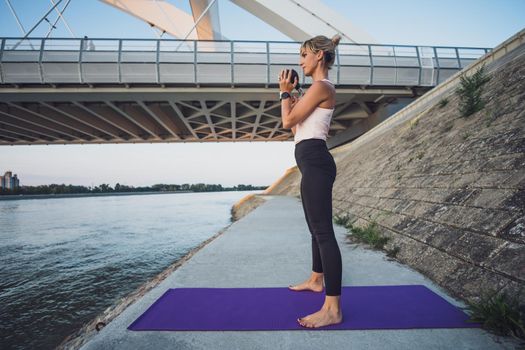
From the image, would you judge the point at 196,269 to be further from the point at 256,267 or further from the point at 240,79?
the point at 240,79

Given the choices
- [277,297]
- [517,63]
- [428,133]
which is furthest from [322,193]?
[517,63]

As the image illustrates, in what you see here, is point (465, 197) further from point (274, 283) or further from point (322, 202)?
point (274, 283)

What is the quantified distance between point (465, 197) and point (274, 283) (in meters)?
2.60

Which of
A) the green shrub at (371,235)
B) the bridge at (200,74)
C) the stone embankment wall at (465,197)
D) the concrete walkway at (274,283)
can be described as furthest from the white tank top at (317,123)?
the bridge at (200,74)

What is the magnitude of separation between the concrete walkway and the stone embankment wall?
1.05 feet

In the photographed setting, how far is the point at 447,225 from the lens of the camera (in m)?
2.97

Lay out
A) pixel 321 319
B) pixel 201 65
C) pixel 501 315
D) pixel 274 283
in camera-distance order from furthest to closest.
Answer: pixel 201 65
pixel 274 283
pixel 321 319
pixel 501 315

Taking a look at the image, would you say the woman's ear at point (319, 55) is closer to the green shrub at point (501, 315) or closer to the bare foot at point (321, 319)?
the bare foot at point (321, 319)

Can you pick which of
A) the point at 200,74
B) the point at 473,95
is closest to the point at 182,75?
the point at 200,74

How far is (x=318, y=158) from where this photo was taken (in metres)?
1.97

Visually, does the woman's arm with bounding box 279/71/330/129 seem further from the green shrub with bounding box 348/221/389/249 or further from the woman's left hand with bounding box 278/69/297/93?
the green shrub with bounding box 348/221/389/249

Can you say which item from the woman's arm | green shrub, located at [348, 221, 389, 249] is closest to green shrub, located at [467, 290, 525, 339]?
the woman's arm

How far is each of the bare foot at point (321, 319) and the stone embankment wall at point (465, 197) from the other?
1.13 meters

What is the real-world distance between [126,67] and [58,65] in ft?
12.8
